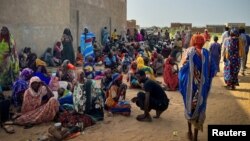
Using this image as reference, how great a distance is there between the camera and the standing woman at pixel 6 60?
9.44 metres

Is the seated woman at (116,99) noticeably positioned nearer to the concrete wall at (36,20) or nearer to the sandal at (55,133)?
the sandal at (55,133)

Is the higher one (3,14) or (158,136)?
(3,14)

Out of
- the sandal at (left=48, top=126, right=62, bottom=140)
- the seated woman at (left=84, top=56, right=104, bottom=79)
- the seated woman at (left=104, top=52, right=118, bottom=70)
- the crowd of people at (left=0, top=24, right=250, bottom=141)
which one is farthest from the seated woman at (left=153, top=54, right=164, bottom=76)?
the sandal at (left=48, top=126, right=62, bottom=140)

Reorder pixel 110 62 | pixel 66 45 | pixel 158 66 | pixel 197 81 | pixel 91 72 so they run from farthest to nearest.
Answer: pixel 66 45 → pixel 158 66 → pixel 110 62 → pixel 91 72 → pixel 197 81

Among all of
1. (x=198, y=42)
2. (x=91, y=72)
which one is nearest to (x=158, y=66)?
(x=91, y=72)

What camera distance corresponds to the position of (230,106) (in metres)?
8.51

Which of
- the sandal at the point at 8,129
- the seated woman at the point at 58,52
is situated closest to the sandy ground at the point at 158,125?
the sandal at the point at 8,129

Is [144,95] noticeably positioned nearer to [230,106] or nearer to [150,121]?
[150,121]

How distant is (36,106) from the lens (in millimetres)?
6945

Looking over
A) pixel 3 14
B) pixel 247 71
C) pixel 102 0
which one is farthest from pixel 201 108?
pixel 102 0

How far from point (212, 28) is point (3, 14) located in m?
45.9

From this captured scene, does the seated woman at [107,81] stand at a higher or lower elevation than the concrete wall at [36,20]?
lower

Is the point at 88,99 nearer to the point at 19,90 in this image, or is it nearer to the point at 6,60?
the point at 19,90

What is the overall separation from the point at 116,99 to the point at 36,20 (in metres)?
7.27
